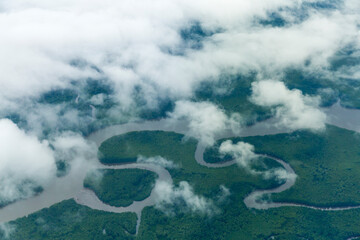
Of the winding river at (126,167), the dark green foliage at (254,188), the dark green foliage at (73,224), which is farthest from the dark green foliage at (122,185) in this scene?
the dark green foliage at (254,188)

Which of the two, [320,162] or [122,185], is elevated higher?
[320,162]

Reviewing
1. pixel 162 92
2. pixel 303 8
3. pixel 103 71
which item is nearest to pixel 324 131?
pixel 162 92

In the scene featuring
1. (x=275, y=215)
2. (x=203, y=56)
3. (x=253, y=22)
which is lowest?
(x=275, y=215)

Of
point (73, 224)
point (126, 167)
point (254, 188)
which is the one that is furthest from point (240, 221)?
point (73, 224)

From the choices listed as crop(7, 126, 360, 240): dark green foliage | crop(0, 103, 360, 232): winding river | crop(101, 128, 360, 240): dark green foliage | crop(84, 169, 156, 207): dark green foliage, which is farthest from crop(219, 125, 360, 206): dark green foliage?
crop(84, 169, 156, 207): dark green foliage

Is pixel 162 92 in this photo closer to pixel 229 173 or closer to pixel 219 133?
pixel 219 133

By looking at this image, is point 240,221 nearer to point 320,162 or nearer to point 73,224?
point 320,162

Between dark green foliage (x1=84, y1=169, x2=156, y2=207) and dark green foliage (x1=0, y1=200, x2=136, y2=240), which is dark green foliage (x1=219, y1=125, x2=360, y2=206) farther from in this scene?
dark green foliage (x1=0, y1=200, x2=136, y2=240)
